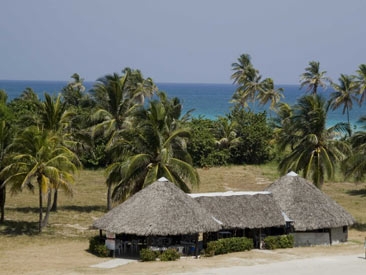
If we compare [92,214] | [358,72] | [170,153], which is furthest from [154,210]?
[358,72]

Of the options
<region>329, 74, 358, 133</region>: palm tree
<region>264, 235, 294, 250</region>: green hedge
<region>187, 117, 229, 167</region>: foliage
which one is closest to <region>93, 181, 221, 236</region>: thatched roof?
<region>264, 235, 294, 250</region>: green hedge

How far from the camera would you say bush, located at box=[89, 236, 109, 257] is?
1220 inches

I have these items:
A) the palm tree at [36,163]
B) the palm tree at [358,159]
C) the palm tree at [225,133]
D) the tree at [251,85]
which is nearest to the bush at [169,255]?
the palm tree at [36,163]

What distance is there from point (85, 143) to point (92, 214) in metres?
4.41

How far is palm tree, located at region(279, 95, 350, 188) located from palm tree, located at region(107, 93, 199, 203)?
7652 mm

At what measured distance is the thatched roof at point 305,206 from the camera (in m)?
34.2

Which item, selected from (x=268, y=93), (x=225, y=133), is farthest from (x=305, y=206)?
(x=268, y=93)

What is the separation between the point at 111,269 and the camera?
27.9 meters

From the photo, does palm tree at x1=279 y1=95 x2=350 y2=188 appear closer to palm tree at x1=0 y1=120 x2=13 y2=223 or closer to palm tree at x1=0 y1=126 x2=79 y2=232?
palm tree at x1=0 y1=126 x2=79 y2=232

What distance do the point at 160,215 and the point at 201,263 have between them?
286 centimetres

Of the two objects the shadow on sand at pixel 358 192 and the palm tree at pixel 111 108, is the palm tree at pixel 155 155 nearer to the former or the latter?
the palm tree at pixel 111 108

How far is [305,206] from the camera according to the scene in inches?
1378

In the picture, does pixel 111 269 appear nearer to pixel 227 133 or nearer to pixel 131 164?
pixel 131 164

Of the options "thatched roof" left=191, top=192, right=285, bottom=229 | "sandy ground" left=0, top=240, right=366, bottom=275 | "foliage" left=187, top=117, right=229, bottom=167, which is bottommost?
"sandy ground" left=0, top=240, right=366, bottom=275
